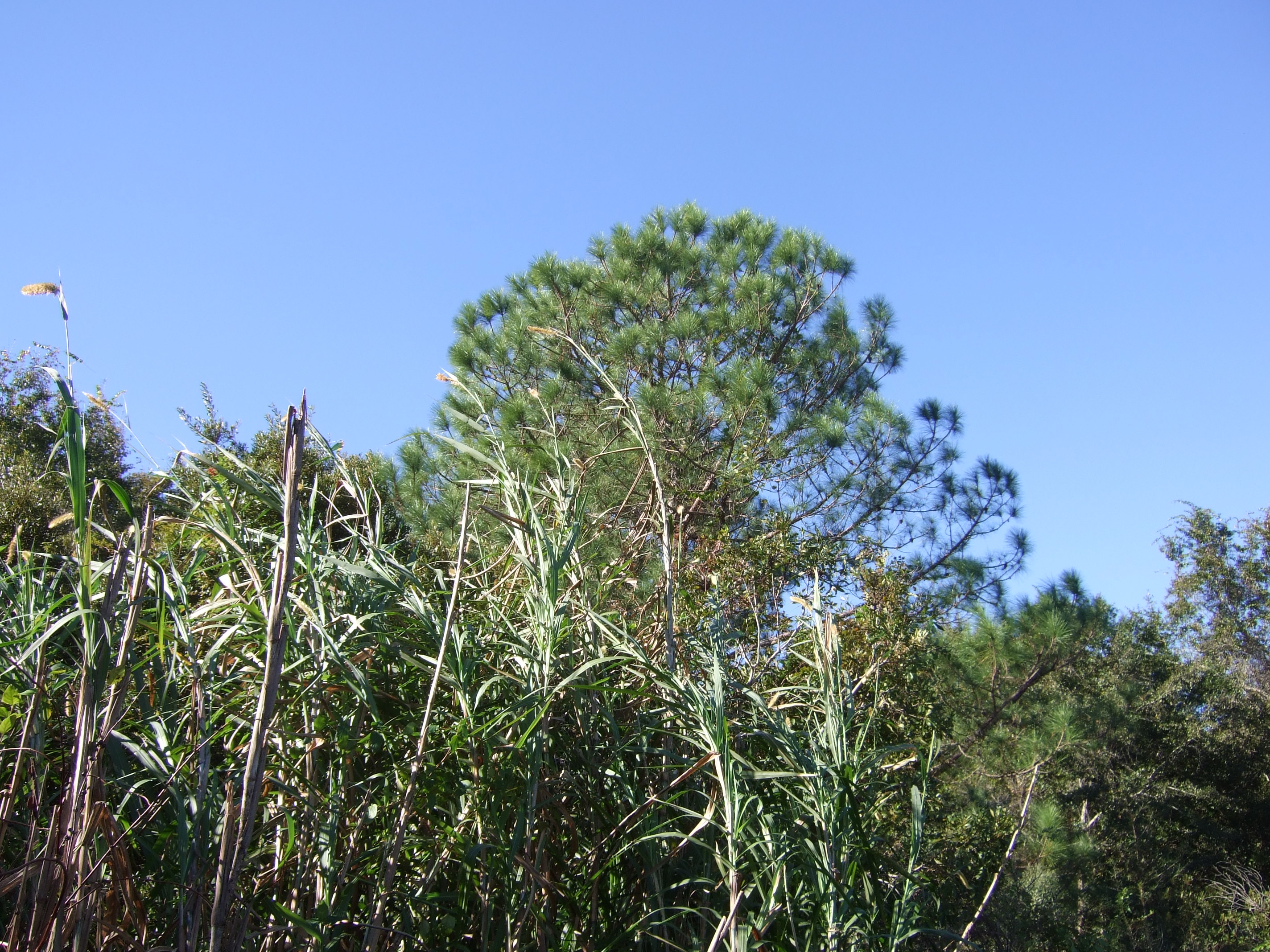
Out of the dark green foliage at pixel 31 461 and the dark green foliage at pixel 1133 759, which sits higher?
the dark green foliage at pixel 31 461

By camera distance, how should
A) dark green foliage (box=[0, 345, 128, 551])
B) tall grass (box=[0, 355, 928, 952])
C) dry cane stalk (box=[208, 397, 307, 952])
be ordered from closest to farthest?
dry cane stalk (box=[208, 397, 307, 952]), tall grass (box=[0, 355, 928, 952]), dark green foliage (box=[0, 345, 128, 551])

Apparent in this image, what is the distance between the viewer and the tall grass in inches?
46.8

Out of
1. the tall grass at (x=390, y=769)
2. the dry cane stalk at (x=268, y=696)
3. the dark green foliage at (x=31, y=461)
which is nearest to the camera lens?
the dry cane stalk at (x=268, y=696)

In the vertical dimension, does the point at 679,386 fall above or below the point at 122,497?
above

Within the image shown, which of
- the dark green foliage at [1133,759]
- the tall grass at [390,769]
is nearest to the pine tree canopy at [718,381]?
the dark green foliage at [1133,759]

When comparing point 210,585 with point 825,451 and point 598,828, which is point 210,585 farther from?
point 825,451

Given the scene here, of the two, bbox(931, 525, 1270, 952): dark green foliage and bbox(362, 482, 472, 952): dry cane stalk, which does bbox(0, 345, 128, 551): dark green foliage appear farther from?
bbox(931, 525, 1270, 952): dark green foliage

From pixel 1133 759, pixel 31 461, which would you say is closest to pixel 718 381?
pixel 31 461

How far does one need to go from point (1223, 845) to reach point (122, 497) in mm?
14125

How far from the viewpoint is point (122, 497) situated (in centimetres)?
111

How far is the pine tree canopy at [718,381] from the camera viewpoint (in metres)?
6.70

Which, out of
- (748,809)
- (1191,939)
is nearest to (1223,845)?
(1191,939)

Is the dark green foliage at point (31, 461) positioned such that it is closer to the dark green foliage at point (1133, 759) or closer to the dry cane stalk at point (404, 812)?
the dry cane stalk at point (404, 812)

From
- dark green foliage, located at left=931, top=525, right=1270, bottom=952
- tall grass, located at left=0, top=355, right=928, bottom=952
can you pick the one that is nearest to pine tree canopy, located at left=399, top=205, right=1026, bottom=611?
dark green foliage, located at left=931, top=525, right=1270, bottom=952
